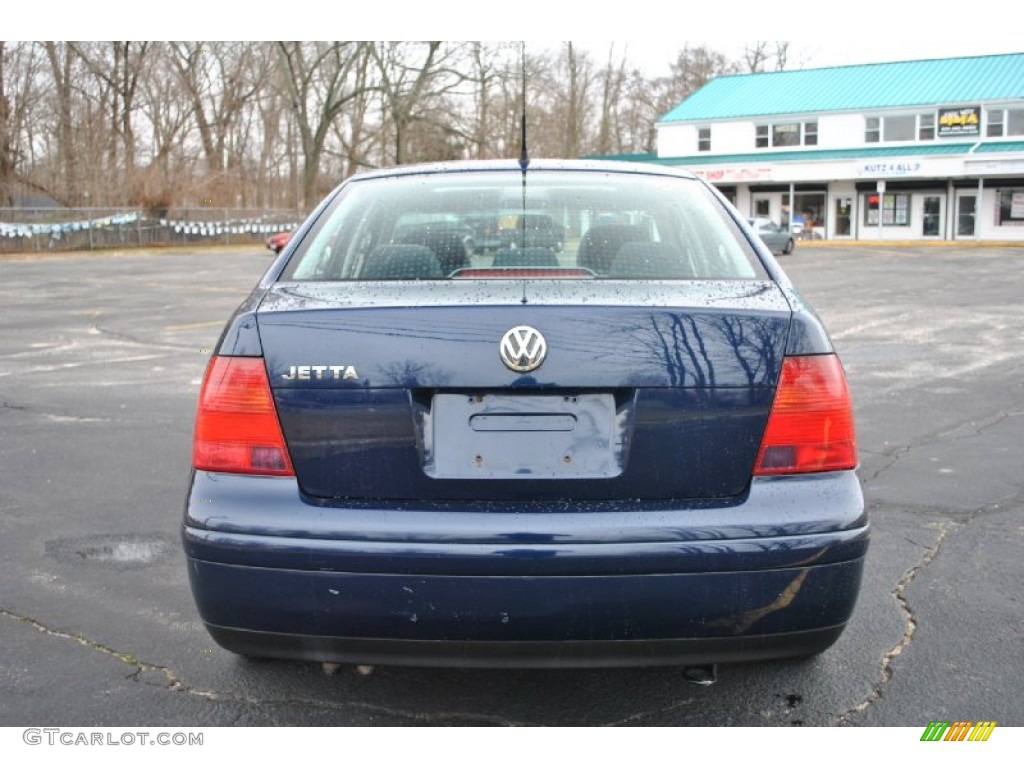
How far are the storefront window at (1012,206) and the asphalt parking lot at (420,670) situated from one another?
40191mm

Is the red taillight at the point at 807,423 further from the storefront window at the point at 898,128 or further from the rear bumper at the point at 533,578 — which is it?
the storefront window at the point at 898,128

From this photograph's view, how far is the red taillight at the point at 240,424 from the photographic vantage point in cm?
256

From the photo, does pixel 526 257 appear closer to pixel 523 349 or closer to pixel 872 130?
pixel 523 349

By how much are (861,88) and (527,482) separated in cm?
5045

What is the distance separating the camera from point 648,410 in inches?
97.6

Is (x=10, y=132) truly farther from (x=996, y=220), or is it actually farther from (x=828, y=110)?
(x=996, y=220)

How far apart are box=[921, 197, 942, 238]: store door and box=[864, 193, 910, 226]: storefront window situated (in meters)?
0.77

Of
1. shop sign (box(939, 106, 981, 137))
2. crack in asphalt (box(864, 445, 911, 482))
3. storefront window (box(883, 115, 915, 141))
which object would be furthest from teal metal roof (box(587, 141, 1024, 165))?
crack in asphalt (box(864, 445, 911, 482))

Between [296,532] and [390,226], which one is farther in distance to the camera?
[390,226]

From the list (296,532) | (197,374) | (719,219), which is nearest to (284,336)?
(296,532)

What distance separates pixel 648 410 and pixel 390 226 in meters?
1.33
